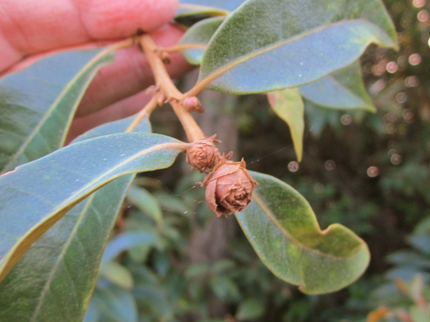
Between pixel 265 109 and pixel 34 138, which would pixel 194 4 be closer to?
pixel 34 138

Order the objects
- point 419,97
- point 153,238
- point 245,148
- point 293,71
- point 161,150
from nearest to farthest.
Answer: point 161,150 → point 293,71 → point 153,238 → point 419,97 → point 245,148

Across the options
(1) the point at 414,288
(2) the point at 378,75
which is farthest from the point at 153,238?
(2) the point at 378,75

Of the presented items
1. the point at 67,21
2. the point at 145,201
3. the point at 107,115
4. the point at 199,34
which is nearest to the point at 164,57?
the point at 199,34

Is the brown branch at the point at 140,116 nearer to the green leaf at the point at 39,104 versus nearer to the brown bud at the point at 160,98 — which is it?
the brown bud at the point at 160,98

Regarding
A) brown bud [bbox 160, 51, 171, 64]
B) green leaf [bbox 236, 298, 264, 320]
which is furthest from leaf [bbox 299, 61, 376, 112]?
green leaf [bbox 236, 298, 264, 320]

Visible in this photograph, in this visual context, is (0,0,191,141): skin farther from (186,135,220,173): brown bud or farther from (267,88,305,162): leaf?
(186,135,220,173): brown bud

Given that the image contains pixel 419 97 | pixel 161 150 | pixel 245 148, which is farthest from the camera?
pixel 245 148

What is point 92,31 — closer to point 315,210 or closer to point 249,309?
point 249,309
